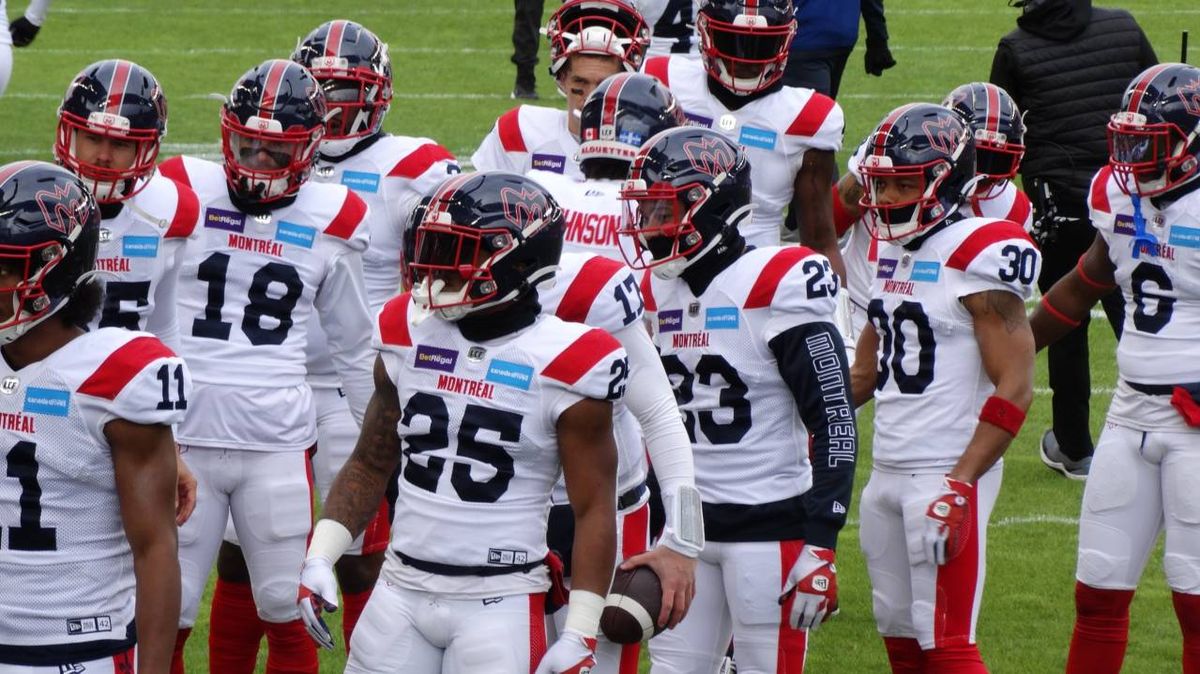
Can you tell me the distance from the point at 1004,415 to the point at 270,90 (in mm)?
2348

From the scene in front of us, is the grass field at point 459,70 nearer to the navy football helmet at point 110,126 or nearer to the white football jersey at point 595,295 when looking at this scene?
the white football jersey at point 595,295

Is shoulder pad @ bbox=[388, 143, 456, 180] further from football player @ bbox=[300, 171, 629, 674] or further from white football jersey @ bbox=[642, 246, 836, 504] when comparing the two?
football player @ bbox=[300, 171, 629, 674]

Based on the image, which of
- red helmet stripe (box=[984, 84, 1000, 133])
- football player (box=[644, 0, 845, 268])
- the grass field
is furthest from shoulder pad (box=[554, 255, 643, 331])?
the grass field

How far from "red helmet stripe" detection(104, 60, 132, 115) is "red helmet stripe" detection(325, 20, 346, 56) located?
102cm

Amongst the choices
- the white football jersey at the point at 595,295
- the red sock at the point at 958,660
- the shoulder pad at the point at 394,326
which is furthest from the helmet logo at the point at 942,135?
the shoulder pad at the point at 394,326

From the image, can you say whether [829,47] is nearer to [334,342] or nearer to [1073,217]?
[1073,217]

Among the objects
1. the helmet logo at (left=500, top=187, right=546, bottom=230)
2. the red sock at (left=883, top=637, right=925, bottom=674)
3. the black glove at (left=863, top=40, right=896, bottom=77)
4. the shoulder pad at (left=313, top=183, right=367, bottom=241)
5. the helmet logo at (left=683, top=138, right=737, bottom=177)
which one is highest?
the black glove at (left=863, top=40, right=896, bottom=77)

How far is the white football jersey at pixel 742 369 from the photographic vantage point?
471 cm

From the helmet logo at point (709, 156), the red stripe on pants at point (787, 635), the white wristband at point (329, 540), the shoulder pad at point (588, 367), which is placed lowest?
the red stripe on pants at point (787, 635)

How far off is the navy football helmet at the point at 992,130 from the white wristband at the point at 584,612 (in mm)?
2820

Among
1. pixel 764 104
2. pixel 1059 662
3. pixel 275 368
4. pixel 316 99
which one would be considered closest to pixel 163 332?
pixel 275 368

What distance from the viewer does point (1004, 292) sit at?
5133 mm

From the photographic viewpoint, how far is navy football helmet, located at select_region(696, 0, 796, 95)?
6.17 metres

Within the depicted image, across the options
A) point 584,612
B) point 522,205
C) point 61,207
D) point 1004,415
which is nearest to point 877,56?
point 1004,415
